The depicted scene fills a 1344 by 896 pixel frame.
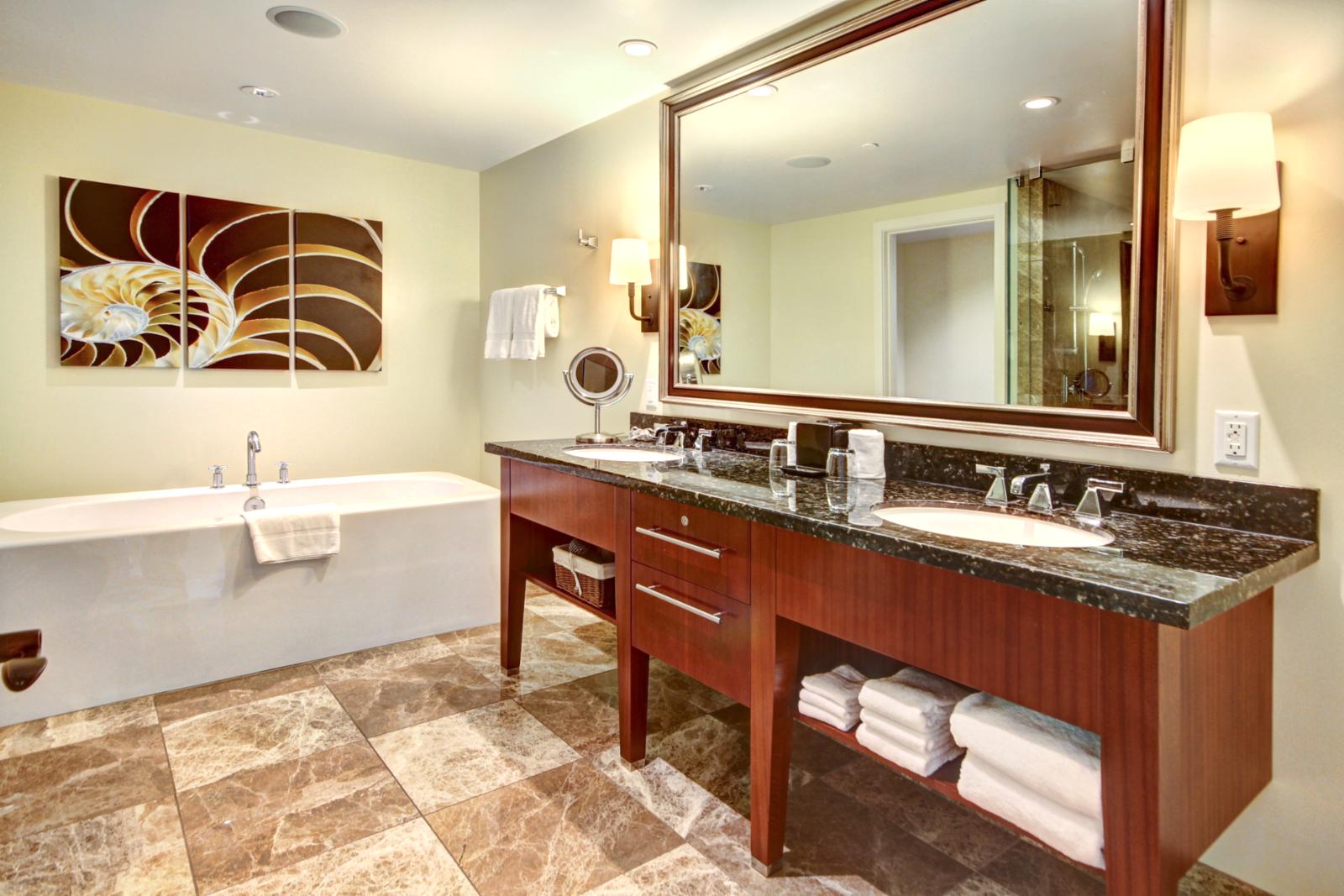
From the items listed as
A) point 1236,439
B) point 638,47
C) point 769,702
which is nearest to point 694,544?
point 769,702

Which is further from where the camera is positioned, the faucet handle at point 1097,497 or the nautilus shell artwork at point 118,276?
the nautilus shell artwork at point 118,276

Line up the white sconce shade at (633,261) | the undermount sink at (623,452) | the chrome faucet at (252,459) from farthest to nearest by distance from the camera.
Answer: the chrome faucet at (252,459)
the white sconce shade at (633,261)
the undermount sink at (623,452)

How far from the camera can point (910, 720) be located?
144 centimetres

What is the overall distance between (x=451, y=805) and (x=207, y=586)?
4.51ft

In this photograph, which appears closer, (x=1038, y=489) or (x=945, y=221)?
Result: (x=1038, y=489)

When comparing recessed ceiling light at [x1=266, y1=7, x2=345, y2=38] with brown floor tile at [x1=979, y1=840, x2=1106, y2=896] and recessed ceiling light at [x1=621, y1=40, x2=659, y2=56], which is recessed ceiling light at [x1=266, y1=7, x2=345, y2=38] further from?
brown floor tile at [x1=979, y1=840, x2=1106, y2=896]

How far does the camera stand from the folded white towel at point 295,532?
2.81 m

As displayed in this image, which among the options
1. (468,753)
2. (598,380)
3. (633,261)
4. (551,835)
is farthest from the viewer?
(598,380)

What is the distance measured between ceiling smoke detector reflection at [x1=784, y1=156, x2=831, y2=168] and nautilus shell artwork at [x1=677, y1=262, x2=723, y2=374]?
0.44 metres

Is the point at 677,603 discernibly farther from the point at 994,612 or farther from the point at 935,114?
the point at 935,114

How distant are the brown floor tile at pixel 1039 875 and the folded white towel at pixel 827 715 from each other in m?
0.50

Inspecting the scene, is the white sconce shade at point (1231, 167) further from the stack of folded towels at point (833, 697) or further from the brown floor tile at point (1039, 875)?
the brown floor tile at point (1039, 875)

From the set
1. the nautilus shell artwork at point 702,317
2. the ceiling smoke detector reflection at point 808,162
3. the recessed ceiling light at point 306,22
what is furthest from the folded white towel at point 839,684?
the recessed ceiling light at point 306,22

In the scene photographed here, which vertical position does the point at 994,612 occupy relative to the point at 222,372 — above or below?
below
